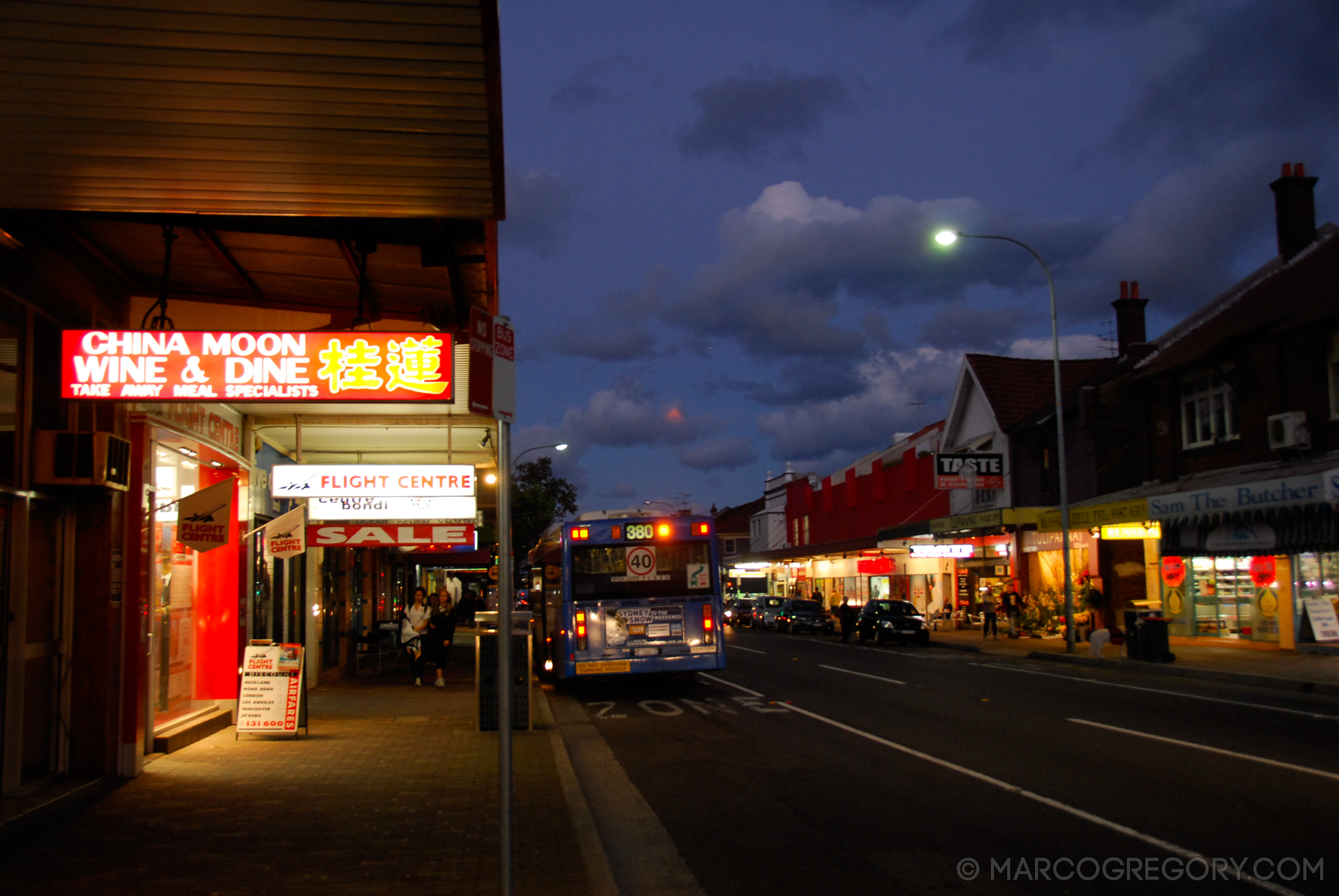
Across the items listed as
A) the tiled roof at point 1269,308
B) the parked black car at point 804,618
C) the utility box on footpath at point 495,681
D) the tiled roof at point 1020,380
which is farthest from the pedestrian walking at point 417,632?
the tiled roof at point 1020,380

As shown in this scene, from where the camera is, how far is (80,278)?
9.14 m

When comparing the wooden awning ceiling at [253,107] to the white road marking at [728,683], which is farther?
the white road marking at [728,683]

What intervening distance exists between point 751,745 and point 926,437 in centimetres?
3532

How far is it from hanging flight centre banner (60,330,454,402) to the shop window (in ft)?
74.2

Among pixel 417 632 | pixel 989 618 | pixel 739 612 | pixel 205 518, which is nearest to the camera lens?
pixel 205 518

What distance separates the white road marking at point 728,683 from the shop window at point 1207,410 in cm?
1421

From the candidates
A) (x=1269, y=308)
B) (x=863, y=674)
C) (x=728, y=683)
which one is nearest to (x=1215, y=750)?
(x=728, y=683)

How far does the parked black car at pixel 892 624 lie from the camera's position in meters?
31.2

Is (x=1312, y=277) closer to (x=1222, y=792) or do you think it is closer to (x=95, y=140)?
(x=1222, y=792)

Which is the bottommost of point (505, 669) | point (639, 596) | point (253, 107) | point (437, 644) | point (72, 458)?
point (437, 644)

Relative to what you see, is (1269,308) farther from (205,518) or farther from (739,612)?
(739,612)

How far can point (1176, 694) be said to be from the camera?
1628 centimetres

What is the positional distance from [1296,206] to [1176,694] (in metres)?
16.8

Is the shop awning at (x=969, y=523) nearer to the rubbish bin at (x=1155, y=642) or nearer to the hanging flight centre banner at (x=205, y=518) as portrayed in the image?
the rubbish bin at (x=1155, y=642)
